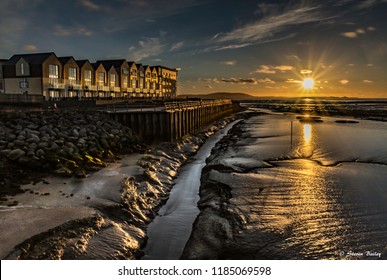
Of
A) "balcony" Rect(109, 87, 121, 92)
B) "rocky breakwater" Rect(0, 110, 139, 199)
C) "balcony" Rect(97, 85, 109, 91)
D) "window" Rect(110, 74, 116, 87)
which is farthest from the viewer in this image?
"window" Rect(110, 74, 116, 87)

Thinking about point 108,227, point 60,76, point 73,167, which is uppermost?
point 60,76

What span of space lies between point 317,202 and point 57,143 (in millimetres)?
14135

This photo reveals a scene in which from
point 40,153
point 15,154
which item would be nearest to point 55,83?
point 40,153

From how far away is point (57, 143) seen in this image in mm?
17031

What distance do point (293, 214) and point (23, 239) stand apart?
8.87m

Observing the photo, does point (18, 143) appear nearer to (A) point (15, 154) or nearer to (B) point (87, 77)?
(A) point (15, 154)

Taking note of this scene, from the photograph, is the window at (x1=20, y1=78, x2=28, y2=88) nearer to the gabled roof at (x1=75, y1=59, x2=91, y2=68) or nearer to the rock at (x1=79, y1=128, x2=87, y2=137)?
the gabled roof at (x1=75, y1=59, x2=91, y2=68)

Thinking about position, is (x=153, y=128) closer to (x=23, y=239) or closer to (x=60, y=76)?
(x=23, y=239)

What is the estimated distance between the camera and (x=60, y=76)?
54.4 metres

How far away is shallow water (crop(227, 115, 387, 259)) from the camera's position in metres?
8.69

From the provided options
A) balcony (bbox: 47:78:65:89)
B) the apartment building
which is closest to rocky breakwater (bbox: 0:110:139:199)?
the apartment building

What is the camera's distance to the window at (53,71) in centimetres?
5223

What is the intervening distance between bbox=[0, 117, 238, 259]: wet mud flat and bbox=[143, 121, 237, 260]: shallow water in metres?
0.33
